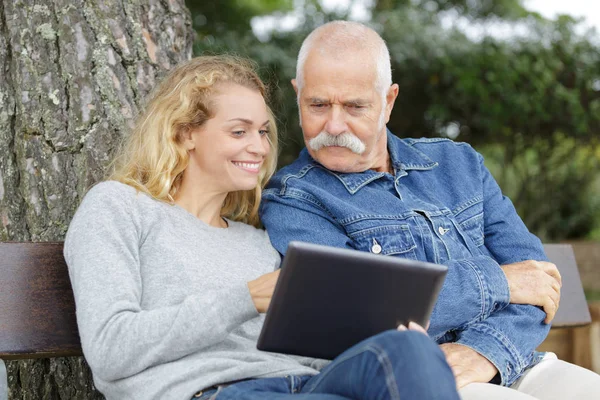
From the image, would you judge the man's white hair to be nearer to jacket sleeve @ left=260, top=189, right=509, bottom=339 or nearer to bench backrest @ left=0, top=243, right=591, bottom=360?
jacket sleeve @ left=260, top=189, right=509, bottom=339

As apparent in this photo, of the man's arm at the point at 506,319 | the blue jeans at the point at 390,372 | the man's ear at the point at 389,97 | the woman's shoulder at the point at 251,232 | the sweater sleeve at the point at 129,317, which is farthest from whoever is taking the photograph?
the man's ear at the point at 389,97

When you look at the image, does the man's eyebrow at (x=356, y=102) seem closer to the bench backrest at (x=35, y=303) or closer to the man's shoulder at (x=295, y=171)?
the man's shoulder at (x=295, y=171)

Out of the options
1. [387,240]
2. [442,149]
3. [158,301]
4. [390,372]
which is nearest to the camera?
[390,372]

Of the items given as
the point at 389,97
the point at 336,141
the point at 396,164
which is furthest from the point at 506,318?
the point at 389,97

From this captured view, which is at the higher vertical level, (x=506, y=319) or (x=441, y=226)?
(x=441, y=226)

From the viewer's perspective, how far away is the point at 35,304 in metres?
2.49

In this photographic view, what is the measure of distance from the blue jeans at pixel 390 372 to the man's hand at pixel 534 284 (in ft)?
3.23

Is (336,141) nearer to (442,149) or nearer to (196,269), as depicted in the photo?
(442,149)

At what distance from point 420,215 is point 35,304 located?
52.9 inches

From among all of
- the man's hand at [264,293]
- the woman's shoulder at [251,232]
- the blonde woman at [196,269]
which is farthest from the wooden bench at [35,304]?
the man's hand at [264,293]

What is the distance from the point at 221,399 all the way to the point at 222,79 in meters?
1.12

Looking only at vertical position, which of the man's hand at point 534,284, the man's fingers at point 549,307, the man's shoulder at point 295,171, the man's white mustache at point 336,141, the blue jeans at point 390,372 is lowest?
the man's fingers at point 549,307

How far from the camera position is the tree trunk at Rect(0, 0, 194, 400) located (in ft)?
9.88

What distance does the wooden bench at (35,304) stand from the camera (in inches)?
96.3
